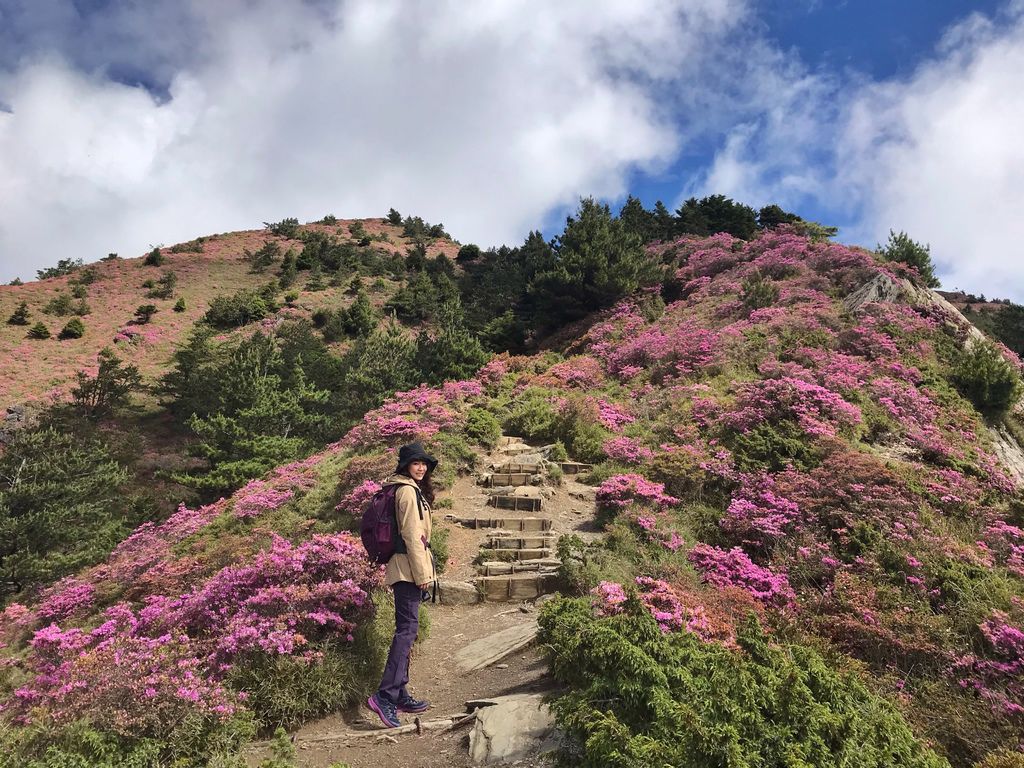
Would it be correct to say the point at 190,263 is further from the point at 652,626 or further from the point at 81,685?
the point at 652,626

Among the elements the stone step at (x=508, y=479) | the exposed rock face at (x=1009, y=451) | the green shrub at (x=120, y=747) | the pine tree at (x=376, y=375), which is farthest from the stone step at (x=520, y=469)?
the pine tree at (x=376, y=375)

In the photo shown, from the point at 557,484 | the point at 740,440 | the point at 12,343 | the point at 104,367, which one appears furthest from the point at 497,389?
the point at 12,343

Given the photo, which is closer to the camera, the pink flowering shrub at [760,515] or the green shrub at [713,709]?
the green shrub at [713,709]

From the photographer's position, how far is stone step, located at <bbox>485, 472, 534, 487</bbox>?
1197 cm

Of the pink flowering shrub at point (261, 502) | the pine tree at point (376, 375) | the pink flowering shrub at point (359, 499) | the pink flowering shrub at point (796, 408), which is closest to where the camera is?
the pink flowering shrub at point (359, 499)

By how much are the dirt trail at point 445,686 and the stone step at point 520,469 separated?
250 cm

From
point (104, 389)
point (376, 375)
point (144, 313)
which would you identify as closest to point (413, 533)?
point (376, 375)

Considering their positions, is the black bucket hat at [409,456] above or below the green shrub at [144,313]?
below

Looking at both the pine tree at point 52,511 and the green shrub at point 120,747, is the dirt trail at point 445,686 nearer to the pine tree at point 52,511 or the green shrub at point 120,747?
the green shrub at point 120,747

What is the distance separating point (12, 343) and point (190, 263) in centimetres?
1762

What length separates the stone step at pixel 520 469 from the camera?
12.2 m

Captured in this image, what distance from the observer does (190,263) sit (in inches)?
1750

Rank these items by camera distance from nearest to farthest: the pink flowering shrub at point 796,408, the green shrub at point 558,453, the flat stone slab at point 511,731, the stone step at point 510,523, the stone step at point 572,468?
the flat stone slab at point 511,731, the stone step at point 510,523, the pink flowering shrub at point 796,408, the stone step at point 572,468, the green shrub at point 558,453

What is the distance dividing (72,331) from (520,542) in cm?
3599
